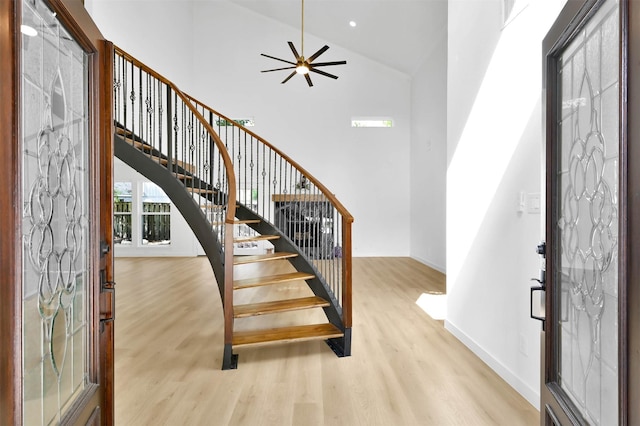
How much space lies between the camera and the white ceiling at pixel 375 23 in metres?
6.25

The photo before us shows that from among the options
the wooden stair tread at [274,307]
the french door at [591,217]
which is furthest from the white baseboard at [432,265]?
the french door at [591,217]

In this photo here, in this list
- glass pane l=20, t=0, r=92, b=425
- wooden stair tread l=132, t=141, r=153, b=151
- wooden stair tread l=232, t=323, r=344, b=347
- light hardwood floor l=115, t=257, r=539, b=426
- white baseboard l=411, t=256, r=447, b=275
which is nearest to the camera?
glass pane l=20, t=0, r=92, b=425

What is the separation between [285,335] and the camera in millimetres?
2914

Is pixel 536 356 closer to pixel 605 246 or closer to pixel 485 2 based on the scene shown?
pixel 605 246

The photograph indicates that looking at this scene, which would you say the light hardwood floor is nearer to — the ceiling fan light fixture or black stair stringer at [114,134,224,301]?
black stair stringer at [114,134,224,301]

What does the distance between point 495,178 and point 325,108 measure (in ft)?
21.3

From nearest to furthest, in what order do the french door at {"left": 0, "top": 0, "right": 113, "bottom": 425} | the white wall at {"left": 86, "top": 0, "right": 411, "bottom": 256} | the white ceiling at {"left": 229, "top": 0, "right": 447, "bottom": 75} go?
the french door at {"left": 0, "top": 0, "right": 113, "bottom": 425}
the white ceiling at {"left": 229, "top": 0, "right": 447, "bottom": 75}
the white wall at {"left": 86, "top": 0, "right": 411, "bottom": 256}

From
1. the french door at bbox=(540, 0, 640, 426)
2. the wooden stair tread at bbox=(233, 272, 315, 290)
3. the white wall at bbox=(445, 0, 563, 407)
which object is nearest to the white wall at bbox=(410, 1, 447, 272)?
the white wall at bbox=(445, 0, 563, 407)

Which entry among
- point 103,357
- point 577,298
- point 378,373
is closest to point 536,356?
point 378,373

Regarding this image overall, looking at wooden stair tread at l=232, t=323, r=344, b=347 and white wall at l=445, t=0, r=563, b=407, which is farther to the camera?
wooden stair tread at l=232, t=323, r=344, b=347

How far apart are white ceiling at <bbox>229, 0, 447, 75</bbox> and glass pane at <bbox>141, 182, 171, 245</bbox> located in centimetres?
507

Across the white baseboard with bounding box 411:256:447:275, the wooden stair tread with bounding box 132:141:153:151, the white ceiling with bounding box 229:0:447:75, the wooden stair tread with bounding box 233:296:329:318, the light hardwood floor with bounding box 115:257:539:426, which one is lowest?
the light hardwood floor with bounding box 115:257:539:426

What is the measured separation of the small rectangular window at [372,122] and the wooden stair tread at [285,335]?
6447mm

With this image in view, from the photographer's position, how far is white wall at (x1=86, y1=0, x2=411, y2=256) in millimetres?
8617
